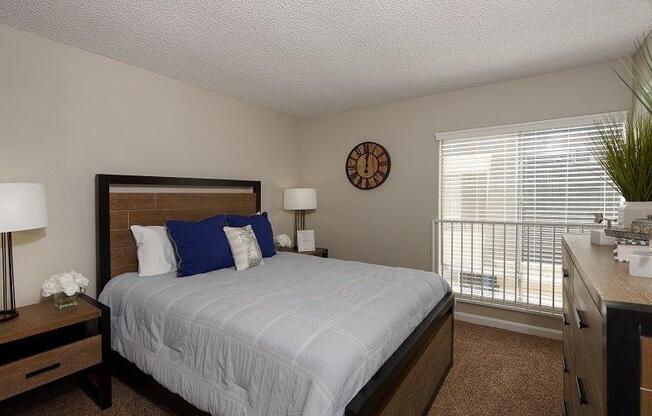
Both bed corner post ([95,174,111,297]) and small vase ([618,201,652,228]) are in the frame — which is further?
bed corner post ([95,174,111,297])

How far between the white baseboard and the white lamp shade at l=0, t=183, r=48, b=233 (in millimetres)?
3639

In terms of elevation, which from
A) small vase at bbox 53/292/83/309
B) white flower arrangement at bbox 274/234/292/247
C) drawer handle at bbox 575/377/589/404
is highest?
white flower arrangement at bbox 274/234/292/247

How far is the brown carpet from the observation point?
193 centimetres

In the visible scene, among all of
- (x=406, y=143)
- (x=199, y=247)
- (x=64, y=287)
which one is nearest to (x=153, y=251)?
(x=199, y=247)

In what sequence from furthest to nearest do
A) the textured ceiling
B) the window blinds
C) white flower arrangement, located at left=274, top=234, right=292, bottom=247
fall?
white flower arrangement, located at left=274, top=234, right=292, bottom=247, the window blinds, the textured ceiling

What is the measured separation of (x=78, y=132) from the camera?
2383 mm

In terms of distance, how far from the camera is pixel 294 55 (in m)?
2.52

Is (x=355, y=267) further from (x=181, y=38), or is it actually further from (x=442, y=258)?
(x=181, y=38)

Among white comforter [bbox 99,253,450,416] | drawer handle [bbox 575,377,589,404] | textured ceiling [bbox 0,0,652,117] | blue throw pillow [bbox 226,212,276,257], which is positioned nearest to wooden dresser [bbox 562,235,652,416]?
drawer handle [bbox 575,377,589,404]

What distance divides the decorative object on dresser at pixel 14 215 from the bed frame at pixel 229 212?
21.0 inches

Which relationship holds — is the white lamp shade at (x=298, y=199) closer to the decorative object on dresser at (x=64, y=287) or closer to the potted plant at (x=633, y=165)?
the decorative object on dresser at (x=64, y=287)

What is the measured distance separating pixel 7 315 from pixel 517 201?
3.99 meters

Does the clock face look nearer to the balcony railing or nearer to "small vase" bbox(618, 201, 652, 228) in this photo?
the balcony railing

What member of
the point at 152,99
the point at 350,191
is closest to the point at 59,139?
the point at 152,99
